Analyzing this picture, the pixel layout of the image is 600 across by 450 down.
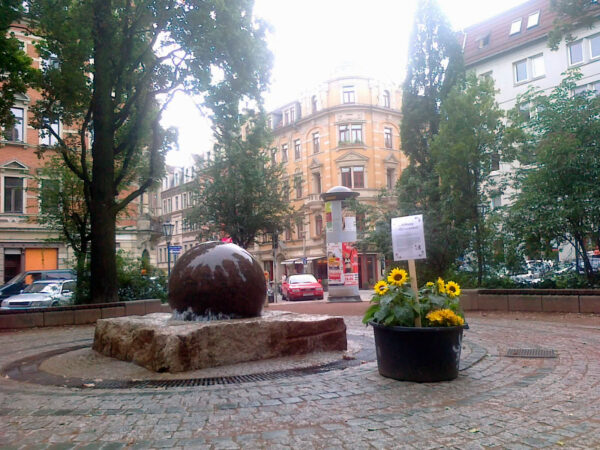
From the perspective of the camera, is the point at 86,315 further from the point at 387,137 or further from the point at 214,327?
the point at 387,137

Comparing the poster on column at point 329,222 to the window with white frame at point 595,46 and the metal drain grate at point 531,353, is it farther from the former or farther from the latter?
the window with white frame at point 595,46

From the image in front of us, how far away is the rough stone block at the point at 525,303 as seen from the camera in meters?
13.1

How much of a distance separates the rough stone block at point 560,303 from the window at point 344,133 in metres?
35.6

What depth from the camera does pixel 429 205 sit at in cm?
1788

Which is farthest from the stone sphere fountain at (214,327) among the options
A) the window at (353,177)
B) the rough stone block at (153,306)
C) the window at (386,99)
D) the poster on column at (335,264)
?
the window at (386,99)

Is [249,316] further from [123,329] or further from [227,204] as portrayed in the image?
[227,204]

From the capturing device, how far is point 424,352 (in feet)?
17.7

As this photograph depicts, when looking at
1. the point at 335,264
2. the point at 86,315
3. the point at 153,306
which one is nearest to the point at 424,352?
the point at 86,315

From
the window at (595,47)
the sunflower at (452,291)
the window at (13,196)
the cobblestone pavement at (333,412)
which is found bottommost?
the cobblestone pavement at (333,412)

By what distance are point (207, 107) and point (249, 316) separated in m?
10.4

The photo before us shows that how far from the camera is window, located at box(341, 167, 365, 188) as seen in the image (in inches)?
1831

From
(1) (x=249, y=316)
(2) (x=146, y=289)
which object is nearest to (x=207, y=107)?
(2) (x=146, y=289)

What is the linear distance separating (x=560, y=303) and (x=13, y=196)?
32.8 metres

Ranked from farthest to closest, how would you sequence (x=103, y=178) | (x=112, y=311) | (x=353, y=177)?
1. (x=353, y=177)
2. (x=103, y=178)
3. (x=112, y=311)
